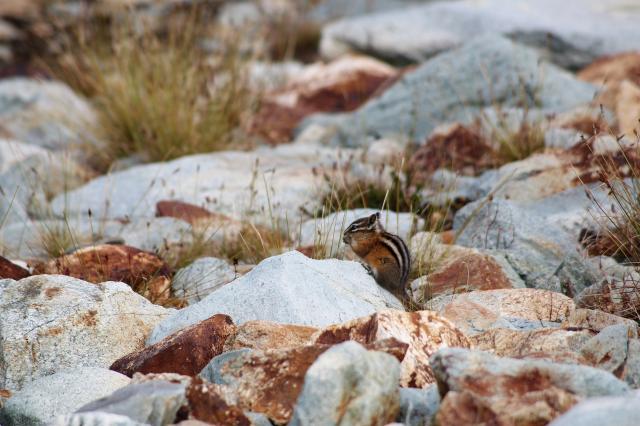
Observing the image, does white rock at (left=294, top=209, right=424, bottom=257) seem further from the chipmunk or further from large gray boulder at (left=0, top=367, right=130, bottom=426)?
large gray boulder at (left=0, top=367, right=130, bottom=426)

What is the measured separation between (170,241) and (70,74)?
5131 mm

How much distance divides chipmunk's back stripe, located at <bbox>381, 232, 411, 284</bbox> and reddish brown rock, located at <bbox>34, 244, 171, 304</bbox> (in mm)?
1302

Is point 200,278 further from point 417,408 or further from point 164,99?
point 164,99

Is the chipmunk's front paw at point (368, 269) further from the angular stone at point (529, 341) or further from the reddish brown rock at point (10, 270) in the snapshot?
the reddish brown rock at point (10, 270)

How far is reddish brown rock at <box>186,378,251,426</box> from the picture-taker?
3.52 metres

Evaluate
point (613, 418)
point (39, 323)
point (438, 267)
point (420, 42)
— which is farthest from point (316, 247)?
point (420, 42)

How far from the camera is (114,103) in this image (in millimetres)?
9141

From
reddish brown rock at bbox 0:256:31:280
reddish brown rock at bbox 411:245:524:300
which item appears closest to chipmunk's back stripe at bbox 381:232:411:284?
reddish brown rock at bbox 411:245:524:300

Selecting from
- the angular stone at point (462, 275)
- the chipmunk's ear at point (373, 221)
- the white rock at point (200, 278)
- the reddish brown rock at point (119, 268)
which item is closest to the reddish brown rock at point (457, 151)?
the angular stone at point (462, 275)

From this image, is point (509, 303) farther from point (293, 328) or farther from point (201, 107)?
point (201, 107)

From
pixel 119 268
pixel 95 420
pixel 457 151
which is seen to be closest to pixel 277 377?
pixel 95 420

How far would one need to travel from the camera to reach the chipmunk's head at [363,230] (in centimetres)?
502

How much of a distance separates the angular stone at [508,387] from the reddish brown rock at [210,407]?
72cm

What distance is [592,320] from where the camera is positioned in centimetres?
445
